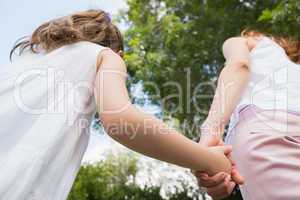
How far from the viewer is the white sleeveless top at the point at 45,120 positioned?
3.71ft

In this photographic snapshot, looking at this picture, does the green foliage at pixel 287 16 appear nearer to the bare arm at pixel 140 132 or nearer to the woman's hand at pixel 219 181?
the woman's hand at pixel 219 181

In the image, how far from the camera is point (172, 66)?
7855 mm

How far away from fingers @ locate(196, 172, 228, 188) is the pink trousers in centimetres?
23

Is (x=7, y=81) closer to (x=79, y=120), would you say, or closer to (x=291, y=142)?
(x=79, y=120)

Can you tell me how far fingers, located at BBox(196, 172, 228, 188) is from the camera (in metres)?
1.29

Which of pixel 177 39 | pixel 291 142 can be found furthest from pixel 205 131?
pixel 177 39

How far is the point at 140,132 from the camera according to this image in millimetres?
1122

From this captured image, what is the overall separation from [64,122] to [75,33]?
0.44 meters

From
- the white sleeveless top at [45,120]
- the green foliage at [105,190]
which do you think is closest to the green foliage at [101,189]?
the green foliage at [105,190]

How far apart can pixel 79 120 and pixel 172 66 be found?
6.64 metres

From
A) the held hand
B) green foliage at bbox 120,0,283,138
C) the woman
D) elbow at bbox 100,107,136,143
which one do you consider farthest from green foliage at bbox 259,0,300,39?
elbow at bbox 100,107,136,143

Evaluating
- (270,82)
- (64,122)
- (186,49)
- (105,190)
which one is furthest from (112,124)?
(105,190)

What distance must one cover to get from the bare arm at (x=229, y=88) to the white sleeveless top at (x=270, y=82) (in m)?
0.03

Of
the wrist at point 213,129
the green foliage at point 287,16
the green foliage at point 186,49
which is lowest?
the green foliage at point 186,49
